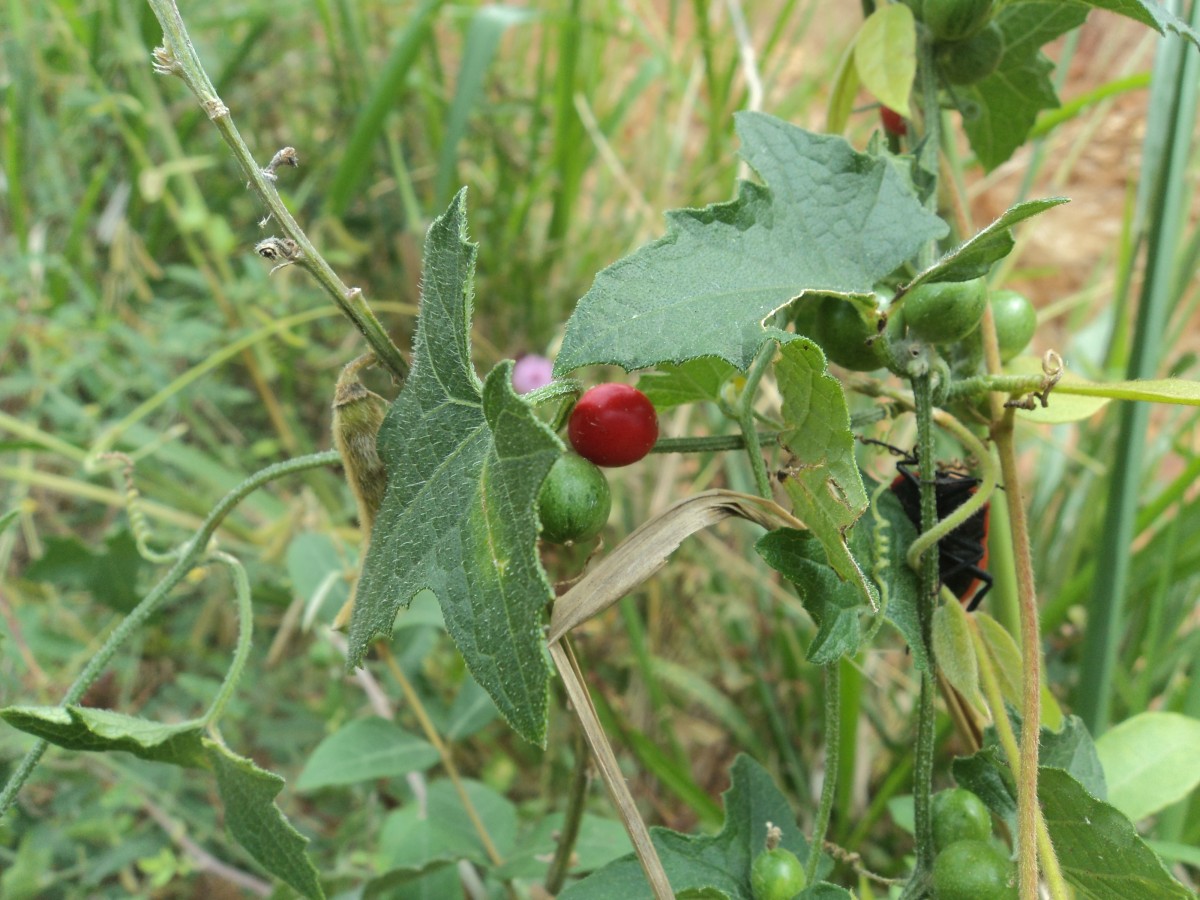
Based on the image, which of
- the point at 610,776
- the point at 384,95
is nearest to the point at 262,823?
the point at 610,776

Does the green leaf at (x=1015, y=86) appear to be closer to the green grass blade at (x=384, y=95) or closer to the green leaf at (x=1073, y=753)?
the green leaf at (x=1073, y=753)

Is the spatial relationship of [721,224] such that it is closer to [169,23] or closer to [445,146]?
[169,23]

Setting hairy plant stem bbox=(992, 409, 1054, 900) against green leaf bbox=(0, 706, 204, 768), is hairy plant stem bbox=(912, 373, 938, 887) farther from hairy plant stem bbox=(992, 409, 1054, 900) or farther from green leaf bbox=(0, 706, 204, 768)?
green leaf bbox=(0, 706, 204, 768)

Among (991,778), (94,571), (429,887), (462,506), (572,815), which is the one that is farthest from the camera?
(94,571)

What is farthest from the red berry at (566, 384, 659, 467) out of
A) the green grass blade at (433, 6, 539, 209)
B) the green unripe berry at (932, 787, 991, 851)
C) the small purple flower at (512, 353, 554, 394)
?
the green grass blade at (433, 6, 539, 209)

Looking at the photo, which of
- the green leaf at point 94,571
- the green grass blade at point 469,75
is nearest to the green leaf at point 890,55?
the green leaf at point 94,571

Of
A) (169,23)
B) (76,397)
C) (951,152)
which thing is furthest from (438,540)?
(76,397)

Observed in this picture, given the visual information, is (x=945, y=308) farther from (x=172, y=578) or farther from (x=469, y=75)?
(x=469, y=75)
